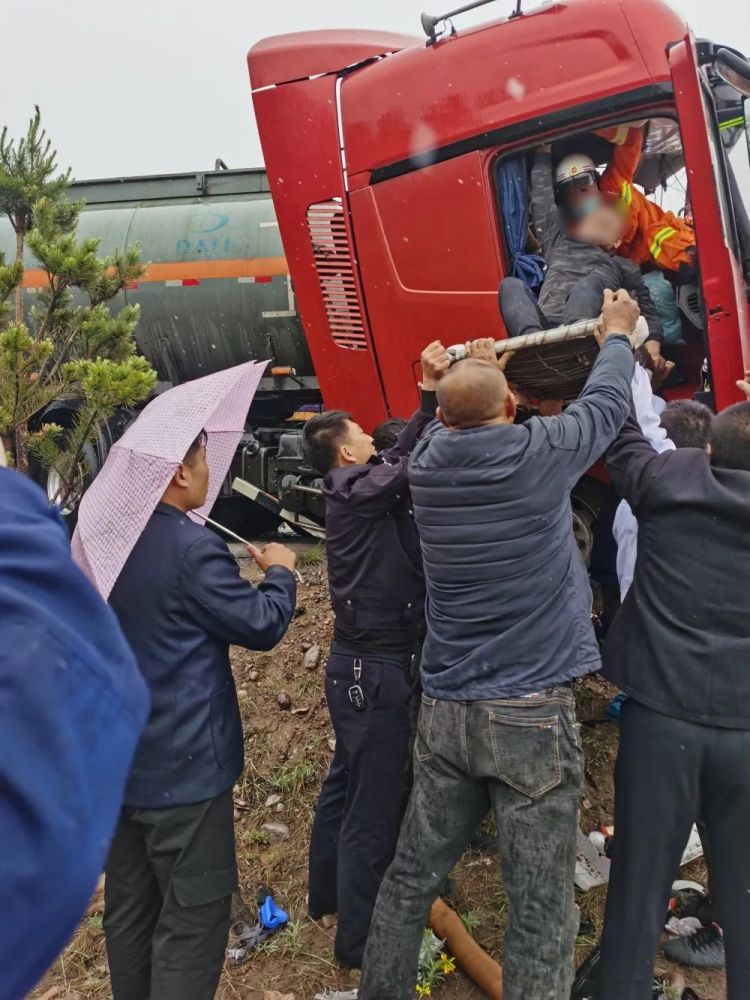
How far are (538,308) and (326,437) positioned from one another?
0.90m

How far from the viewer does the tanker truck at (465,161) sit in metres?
2.61

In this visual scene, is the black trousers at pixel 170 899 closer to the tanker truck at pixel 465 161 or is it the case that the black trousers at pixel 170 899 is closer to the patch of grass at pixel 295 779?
the patch of grass at pixel 295 779

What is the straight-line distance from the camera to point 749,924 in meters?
1.75

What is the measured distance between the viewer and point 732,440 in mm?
1857

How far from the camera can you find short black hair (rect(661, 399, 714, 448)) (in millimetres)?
2213

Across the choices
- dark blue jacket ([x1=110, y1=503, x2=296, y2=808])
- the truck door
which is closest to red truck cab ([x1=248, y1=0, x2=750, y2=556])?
the truck door

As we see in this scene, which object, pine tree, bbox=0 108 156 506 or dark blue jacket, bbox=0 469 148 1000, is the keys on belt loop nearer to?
pine tree, bbox=0 108 156 506

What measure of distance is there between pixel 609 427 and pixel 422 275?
60.7 inches

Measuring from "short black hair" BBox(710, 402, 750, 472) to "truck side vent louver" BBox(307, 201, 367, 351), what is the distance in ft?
6.10

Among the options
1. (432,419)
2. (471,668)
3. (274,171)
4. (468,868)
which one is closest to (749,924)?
(471,668)

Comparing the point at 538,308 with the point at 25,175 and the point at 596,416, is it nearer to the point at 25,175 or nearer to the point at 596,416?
the point at 596,416

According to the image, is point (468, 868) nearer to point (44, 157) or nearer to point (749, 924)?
point (749, 924)

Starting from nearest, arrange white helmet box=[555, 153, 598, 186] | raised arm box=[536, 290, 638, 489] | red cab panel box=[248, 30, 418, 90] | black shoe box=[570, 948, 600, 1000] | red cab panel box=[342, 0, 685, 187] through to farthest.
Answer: raised arm box=[536, 290, 638, 489], black shoe box=[570, 948, 600, 1000], red cab panel box=[342, 0, 685, 187], white helmet box=[555, 153, 598, 186], red cab panel box=[248, 30, 418, 90]

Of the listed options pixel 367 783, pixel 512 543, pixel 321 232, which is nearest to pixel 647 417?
pixel 512 543
